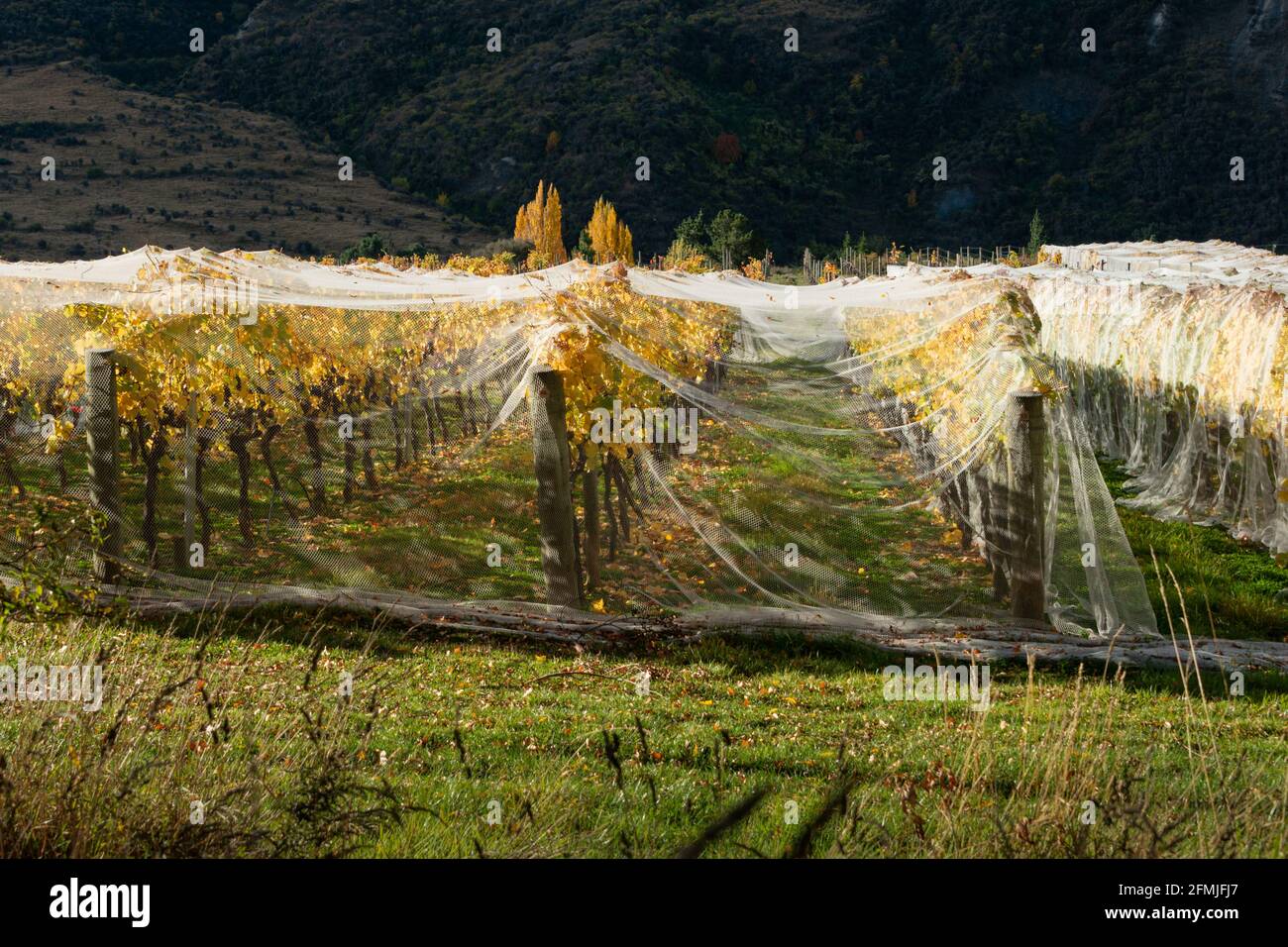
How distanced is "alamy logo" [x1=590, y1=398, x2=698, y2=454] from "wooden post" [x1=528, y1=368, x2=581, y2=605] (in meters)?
0.31

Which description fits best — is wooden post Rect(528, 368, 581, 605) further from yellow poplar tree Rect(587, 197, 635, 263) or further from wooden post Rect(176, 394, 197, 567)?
yellow poplar tree Rect(587, 197, 635, 263)

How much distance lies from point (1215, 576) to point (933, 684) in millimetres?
4439

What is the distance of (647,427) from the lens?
764 centimetres

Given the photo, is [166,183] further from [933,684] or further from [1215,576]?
[933,684]

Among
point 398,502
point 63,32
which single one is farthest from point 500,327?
point 63,32

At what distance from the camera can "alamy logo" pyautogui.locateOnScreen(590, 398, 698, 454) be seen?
24.6 ft

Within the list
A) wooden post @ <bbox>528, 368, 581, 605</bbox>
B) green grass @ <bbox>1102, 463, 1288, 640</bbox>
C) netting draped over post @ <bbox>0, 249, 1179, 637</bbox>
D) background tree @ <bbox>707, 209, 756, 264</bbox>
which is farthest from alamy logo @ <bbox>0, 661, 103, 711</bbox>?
background tree @ <bbox>707, 209, 756, 264</bbox>
